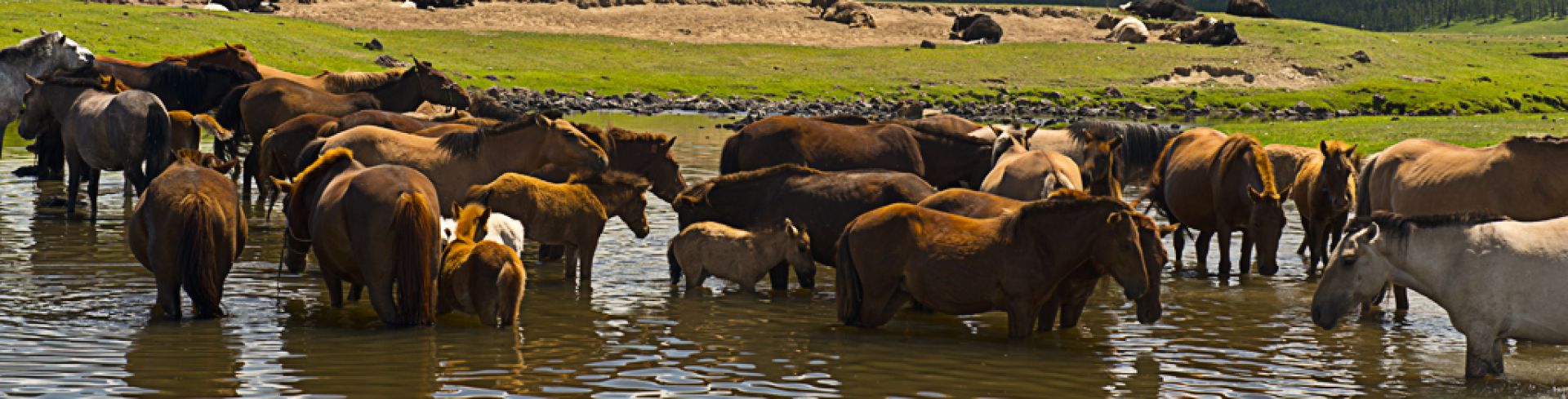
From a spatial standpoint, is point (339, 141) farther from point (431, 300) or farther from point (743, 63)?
point (743, 63)

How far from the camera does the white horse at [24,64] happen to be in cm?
2372

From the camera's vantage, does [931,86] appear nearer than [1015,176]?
No

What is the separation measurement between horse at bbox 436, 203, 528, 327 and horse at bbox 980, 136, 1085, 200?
18.7ft

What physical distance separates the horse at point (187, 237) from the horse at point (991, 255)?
447 cm

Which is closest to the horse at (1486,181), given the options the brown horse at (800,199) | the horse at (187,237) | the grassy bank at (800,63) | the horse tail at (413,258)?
the brown horse at (800,199)

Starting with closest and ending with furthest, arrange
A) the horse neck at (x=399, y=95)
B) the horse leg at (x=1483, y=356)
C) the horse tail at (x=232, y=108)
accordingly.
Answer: the horse leg at (x=1483, y=356), the horse tail at (x=232, y=108), the horse neck at (x=399, y=95)

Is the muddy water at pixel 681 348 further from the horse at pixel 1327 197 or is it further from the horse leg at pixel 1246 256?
the horse at pixel 1327 197

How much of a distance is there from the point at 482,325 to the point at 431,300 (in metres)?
0.52

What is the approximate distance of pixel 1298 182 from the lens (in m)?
17.4

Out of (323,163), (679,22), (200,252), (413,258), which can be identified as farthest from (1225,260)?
(679,22)

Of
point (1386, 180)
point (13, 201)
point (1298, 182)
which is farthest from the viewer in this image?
point (13, 201)

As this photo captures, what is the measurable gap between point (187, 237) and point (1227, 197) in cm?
1016

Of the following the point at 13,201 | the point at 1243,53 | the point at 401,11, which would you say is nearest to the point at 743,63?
the point at 401,11

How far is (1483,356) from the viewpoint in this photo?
32.0ft
